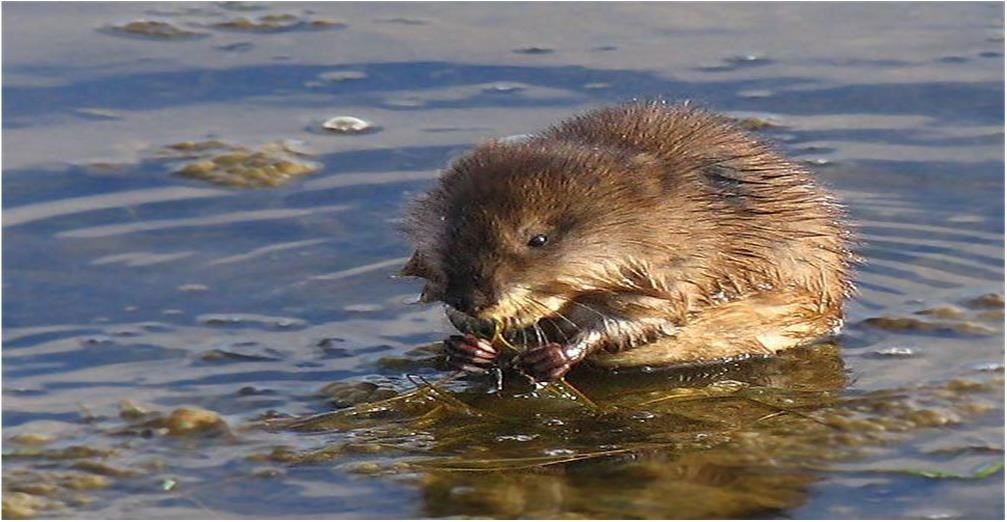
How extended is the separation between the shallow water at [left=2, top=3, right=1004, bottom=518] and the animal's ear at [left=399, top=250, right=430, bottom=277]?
1.40 ft

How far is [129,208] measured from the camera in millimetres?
9742

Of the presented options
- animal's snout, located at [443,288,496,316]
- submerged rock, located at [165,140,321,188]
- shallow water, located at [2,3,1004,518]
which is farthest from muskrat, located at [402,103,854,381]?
submerged rock, located at [165,140,321,188]

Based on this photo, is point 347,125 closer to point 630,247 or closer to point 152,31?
point 152,31

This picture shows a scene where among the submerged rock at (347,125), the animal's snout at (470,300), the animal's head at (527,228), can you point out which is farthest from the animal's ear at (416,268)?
the submerged rock at (347,125)

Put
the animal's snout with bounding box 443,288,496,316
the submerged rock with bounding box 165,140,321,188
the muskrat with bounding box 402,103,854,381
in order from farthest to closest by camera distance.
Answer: the submerged rock with bounding box 165,140,321,188 < the muskrat with bounding box 402,103,854,381 < the animal's snout with bounding box 443,288,496,316

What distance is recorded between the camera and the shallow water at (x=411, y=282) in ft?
22.7

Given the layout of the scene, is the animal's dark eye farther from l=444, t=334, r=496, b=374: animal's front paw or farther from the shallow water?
the shallow water

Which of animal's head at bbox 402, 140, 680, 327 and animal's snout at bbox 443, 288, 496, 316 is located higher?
animal's head at bbox 402, 140, 680, 327

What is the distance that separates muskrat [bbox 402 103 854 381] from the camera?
731 centimetres

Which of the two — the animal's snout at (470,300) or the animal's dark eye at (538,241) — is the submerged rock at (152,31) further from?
the animal's snout at (470,300)

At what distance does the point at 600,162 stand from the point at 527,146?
0.87ft

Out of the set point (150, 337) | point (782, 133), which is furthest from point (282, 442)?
point (782, 133)

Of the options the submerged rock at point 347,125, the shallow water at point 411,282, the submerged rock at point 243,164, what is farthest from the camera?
the submerged rock at point 347,125

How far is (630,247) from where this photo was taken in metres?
7.54
